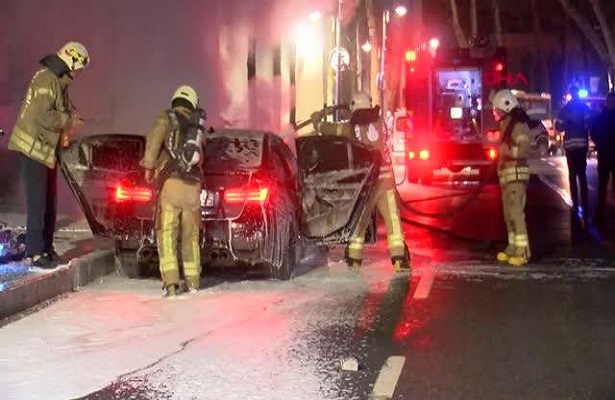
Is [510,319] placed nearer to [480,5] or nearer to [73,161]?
[73,161]

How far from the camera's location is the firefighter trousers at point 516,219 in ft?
28.4

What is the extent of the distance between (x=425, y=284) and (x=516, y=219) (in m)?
1.57

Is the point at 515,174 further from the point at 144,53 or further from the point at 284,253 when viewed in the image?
the point at 144,53

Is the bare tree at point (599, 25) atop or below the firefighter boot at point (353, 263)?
atop

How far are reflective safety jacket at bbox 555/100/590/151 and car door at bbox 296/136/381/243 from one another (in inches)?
171

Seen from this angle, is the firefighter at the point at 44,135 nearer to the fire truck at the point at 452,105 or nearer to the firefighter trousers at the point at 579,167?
the firefighter trousers at the point at 579,167

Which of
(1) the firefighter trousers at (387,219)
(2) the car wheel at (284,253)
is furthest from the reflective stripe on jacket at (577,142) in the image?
(2) the car wheel at (284,253)

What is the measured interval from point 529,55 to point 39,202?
192 ft

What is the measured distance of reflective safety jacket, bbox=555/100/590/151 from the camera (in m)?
11.4

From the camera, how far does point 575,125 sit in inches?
448

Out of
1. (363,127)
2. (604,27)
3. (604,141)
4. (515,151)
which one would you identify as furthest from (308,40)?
(604,27)

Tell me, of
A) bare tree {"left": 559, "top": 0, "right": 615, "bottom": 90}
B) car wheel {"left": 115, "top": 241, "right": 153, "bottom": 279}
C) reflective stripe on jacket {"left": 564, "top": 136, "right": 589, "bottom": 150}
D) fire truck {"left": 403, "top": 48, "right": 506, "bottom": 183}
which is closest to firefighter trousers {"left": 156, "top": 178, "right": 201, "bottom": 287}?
car wheel {"left": 115, "top": 241, "right": 153, "bottom": 279}

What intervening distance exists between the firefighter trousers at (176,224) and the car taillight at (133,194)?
32 centimetres

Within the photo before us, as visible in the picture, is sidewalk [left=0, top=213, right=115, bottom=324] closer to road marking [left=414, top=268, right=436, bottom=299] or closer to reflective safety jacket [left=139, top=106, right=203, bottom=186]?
reflective safety jacket [left=139, top=106, right=203, bottom=186]
